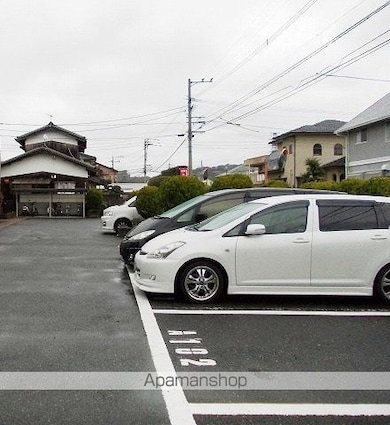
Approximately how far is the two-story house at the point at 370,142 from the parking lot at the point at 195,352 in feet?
59.0

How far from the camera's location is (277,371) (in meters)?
4.23

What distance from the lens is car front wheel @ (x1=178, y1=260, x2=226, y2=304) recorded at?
6.64m

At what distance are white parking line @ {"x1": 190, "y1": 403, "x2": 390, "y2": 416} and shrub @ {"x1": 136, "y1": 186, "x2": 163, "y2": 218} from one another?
13.4 metres

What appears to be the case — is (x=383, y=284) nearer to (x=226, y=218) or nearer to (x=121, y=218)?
(x=226, y=218)

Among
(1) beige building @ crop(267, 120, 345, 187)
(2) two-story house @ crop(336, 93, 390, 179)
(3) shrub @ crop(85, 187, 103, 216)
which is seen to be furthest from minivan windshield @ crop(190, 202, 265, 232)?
(1) beige building @ crop(267, 120, 345, 187)

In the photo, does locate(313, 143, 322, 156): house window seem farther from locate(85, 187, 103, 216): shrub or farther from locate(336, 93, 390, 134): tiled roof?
locate(85, 187, 103, 216): shrub

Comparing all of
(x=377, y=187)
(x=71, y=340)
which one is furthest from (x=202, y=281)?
(x=377, y=187)

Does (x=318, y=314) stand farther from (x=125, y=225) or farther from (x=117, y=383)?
(x=125, y=225)

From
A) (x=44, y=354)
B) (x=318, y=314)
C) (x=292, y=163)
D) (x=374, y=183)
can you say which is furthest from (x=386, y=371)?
(x=292, y=163)

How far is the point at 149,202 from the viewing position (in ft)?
57.3

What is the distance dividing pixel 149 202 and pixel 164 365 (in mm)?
13280

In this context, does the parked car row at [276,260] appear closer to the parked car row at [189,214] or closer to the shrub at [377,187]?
the parked car row at [189,214]

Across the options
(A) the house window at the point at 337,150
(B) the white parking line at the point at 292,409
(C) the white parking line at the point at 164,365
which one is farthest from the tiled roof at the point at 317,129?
(B) the white parking line at the point at 292,409

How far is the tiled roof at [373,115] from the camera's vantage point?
23395 millimetres
